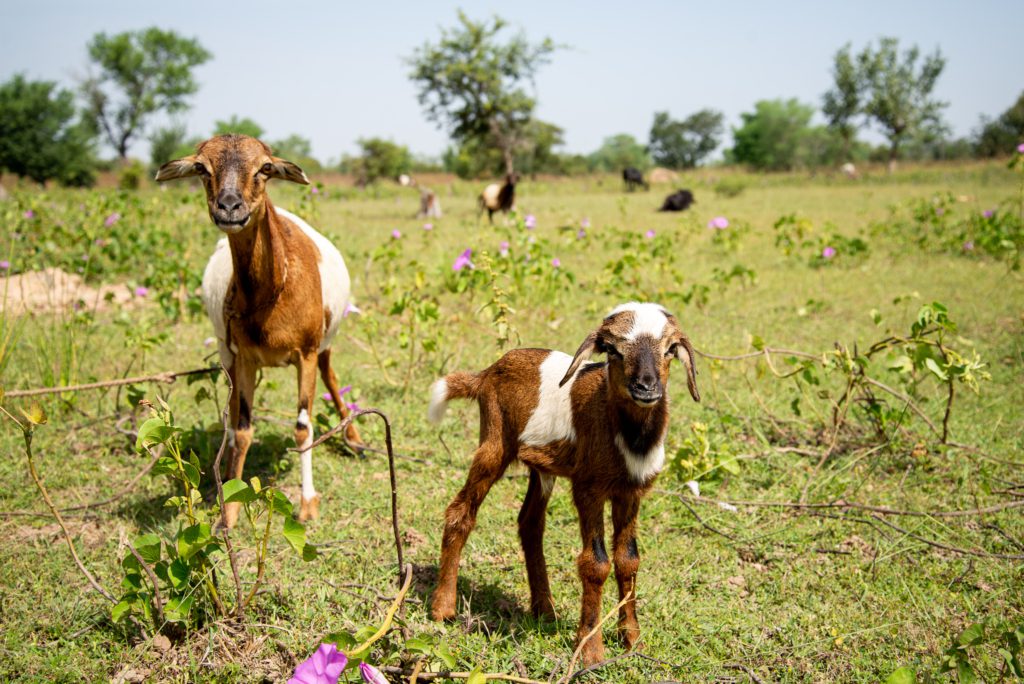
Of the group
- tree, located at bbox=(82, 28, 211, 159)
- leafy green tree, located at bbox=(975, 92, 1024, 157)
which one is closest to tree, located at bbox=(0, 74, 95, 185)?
tree, located at bbox=(82, 28, 211, 159)

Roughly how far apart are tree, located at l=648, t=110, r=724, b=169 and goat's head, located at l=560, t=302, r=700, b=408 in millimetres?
96173

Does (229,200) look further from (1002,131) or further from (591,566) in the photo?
(1002,131)

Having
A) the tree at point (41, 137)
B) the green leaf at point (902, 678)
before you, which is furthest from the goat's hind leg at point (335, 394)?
Answer: the tree at point (41, 137)

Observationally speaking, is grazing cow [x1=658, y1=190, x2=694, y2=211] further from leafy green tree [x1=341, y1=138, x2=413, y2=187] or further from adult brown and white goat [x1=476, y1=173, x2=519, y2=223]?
leafy green tree [x1=341, y1=138, x2=413, y2=187]

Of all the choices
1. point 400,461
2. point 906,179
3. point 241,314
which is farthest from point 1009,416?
point 906,179

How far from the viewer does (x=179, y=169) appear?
3389 millimetres

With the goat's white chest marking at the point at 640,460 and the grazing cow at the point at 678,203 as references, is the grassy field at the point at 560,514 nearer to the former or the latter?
the goat's white chest marking at the point at 640,460

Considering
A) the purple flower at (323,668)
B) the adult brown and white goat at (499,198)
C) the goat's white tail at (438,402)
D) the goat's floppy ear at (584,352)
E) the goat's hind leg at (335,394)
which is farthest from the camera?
the adult brown and white goat at (499,198)

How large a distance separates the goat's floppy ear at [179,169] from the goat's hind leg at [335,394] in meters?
1.41

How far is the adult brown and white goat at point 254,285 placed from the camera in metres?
3.24

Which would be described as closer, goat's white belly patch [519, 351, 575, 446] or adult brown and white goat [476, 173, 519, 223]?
goat's white belly patch [519, 351, 575, 446]

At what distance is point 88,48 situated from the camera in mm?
60188

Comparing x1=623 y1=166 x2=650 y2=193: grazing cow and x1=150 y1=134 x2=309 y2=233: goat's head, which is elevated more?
x1=623 y1=166 x2=650 y2=193: grazing cow

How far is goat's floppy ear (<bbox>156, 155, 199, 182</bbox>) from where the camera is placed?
333 cm
